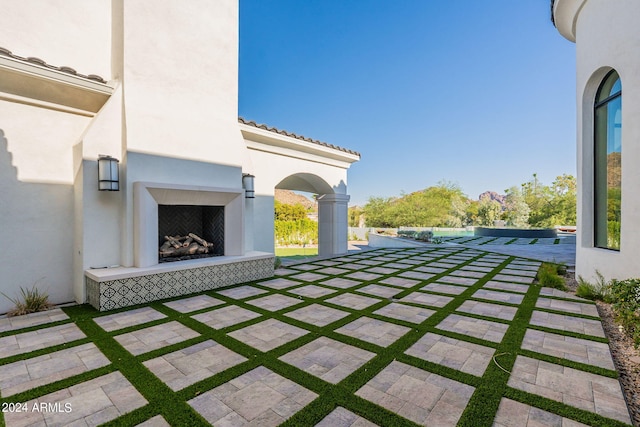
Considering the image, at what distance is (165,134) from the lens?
20.8 ft

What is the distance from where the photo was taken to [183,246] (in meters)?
7.23

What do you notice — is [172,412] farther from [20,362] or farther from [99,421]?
[20,362]

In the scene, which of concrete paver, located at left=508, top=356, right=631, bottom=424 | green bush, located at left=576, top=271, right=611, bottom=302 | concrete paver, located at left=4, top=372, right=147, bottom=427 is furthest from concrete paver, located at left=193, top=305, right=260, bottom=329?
green bush, located at left=576, top=271, right=611, bottom=302

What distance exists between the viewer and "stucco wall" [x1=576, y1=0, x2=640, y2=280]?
16.9 feet

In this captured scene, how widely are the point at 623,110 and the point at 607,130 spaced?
48.6 inches

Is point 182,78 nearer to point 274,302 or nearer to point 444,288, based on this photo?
point 274,302

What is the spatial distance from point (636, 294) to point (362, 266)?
22.2ft

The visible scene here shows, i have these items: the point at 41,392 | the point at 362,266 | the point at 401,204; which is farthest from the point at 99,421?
the point at 401,204

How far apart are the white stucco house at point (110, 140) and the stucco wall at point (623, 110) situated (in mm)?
8130

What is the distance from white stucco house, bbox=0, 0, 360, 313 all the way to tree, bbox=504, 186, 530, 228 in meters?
39.0

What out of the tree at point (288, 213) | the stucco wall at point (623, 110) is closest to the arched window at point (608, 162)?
the stucco wall at point (623, 110)

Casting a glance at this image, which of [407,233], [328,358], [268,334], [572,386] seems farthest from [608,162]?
[407,233]

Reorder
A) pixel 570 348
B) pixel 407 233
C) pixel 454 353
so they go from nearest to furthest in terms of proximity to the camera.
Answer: pixel 454 353 → pixel 570 348 → pixel 407 233

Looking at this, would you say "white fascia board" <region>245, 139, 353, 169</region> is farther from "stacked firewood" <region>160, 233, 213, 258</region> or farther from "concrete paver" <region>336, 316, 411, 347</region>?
"concrete paver" <region>336, 316, 411, 347</region>
